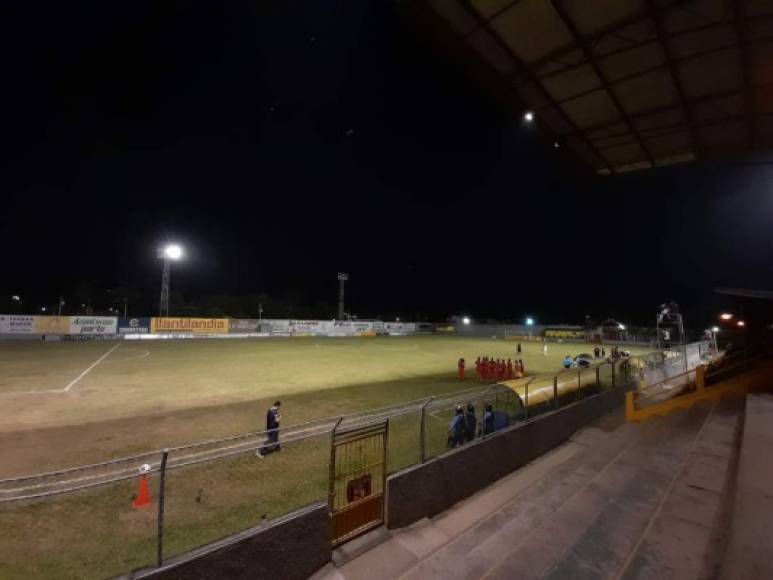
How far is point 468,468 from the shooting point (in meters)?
8.32

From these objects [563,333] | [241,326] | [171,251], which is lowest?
[563,333]

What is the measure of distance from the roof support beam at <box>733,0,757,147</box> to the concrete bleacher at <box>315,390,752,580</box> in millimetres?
6819

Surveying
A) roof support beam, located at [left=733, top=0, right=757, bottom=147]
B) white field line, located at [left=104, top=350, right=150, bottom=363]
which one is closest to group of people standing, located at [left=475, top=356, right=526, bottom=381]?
roof support beam, located at [left=733, top=0, right=757, bottom=147]

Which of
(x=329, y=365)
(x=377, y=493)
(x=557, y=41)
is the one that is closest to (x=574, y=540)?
(x=377, y=493)

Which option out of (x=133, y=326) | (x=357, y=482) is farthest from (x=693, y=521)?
(x=133, y=326)

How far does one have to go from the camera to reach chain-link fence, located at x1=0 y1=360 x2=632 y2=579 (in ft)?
18.1

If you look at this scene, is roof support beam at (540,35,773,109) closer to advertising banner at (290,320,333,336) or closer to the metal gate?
the metal gate

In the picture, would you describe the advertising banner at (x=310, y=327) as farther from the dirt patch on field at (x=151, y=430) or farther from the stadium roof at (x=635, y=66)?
the stadium roof at (x=635, y=66)

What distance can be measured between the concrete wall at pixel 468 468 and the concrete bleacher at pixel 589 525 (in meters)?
0.22

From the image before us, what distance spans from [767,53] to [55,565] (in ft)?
43.7

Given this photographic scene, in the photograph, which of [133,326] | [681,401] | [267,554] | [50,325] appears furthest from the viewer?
[133,326]

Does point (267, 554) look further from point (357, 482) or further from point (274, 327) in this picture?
point (274, 327)

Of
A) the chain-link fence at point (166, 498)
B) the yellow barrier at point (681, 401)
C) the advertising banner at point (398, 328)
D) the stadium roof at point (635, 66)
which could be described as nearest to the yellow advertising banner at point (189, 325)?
the advertising banner at point (398, 328)

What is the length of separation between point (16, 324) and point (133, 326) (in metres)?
10.1
